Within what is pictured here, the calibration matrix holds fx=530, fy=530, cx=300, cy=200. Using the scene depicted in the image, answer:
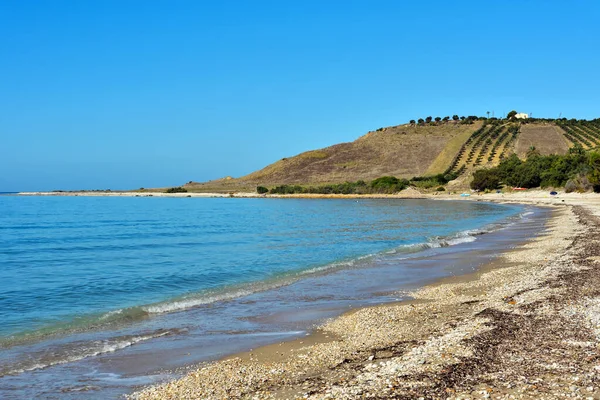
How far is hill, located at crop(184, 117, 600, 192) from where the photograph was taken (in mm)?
142262

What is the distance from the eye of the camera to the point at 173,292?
57.0 feet

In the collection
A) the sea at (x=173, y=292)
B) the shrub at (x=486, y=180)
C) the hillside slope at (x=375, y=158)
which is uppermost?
the hillside slope at (x=375, y=158)

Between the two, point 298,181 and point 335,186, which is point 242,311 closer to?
point 335,186

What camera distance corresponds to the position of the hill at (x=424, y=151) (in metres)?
142

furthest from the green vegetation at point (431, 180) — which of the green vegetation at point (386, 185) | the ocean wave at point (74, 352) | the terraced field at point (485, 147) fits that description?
the ocean wave at point (74, 352)

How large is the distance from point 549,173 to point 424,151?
68201 millimetres

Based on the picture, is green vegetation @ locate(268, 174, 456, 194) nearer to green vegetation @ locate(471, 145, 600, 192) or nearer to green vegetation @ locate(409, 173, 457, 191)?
green vegetation @ locate(409, 173, 457, 191)

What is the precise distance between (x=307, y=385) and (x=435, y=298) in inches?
311

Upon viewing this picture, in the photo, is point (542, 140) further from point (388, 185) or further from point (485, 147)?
point (388, 185)

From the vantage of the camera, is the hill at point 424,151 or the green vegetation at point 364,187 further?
the hill at point 424,151

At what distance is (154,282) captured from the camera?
19.1 m

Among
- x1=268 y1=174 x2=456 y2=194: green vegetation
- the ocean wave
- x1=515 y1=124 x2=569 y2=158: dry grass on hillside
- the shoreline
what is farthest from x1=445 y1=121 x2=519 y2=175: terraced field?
the ocean wave

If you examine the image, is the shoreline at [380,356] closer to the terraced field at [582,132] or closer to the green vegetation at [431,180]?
the green vegetation at [431,180]

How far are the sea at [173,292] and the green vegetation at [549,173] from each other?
149ft
